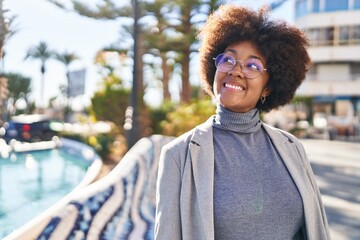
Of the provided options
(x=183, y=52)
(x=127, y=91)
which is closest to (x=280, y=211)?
(x=127, y=91)

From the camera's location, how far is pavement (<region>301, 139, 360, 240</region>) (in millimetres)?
A: 6391

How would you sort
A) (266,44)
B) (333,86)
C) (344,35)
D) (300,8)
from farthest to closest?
(300,8)
(344,35)
(333,86)
(266,44)

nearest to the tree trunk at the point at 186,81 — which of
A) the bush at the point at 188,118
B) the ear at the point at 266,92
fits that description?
the bush at the point at 188,118

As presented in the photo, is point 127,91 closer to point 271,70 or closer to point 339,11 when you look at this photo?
point 271,70

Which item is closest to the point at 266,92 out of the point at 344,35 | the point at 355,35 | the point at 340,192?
the point at 340,192

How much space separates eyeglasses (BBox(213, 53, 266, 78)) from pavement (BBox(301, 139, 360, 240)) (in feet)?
13.0

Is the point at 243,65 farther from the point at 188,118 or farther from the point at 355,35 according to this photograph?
the point at 355,35

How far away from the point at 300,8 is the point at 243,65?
46.9 m

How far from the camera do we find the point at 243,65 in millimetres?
2424

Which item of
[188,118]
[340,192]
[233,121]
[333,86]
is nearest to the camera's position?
[233,121]

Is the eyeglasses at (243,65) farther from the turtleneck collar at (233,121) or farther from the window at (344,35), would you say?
the window at (344,35)

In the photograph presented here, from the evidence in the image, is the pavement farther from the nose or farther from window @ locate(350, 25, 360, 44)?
window @ locate(350, 25, 360, 44)

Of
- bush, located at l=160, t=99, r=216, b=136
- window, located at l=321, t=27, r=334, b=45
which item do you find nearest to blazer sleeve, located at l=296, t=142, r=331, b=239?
bush, located at l=160, t=99, r=216, b=136

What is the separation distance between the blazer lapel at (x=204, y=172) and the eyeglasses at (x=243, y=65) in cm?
35
